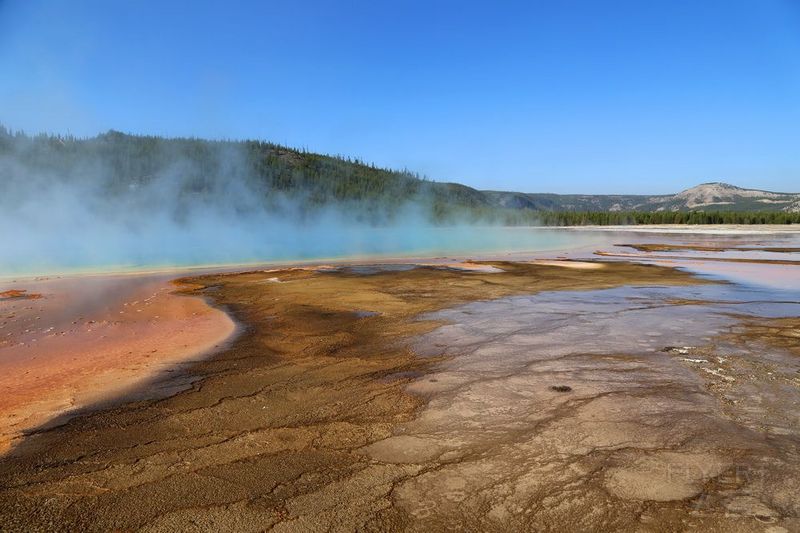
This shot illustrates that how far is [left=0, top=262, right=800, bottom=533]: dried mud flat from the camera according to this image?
3.21 metres

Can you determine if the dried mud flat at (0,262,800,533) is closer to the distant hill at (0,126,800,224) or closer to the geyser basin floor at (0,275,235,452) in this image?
the geyser basin floor at (0,275,235,452)

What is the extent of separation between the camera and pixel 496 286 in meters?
14.5

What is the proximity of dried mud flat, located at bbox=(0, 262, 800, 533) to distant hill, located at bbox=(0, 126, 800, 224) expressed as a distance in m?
63.4

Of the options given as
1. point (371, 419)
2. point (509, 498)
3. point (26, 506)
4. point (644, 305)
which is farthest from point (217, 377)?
point (644, 305)

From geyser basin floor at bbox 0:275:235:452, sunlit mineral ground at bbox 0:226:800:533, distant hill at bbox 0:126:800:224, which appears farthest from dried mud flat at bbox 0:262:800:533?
distant hill at bbox 0:126:800:224

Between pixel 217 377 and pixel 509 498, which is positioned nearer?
pixel 509 498

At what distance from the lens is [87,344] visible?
823 cm

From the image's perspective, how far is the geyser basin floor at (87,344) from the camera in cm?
559

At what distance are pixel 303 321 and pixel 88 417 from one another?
16.2 feet

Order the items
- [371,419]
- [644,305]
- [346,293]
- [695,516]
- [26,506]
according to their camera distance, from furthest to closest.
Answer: [346,293]
[644,305]
[371,419]
[26,506]
[695,516]

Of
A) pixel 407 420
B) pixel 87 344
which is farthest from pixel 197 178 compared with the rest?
Result: pixel 407 420

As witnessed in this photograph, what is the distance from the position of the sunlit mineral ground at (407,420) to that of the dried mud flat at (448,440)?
22 millimetres

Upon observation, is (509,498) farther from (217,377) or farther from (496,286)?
(496,286)

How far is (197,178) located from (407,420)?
102m
